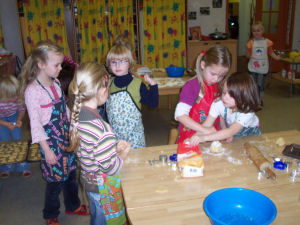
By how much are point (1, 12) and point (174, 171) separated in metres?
5.32

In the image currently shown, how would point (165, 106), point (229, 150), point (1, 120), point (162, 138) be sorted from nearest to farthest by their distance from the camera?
1. point (229, 150)
2. point (1, 120)
3. point (162, 138)
4. point (165, 106)

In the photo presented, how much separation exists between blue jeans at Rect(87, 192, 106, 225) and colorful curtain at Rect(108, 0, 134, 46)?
4.61 m

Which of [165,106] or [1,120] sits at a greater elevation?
[1,120]

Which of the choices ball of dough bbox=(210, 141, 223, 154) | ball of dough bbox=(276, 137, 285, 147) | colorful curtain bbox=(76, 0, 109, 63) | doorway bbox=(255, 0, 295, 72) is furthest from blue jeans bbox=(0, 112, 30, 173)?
doorway bbox=(255, 0, 295, 72)

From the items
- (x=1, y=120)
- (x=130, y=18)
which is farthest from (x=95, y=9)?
(x=1, y=120)

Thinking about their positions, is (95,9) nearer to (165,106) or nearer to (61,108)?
(165,106)

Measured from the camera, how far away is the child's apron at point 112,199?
1329mm

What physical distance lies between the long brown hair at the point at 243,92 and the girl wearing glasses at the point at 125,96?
49 centimetres

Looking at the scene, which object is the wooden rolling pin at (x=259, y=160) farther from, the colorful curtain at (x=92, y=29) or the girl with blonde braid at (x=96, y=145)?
the colorful curtain at (x=92, y=29)

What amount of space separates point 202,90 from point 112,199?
2.80ft

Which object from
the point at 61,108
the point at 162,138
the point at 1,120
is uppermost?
the point at 61,108

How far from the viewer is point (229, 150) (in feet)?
5.17

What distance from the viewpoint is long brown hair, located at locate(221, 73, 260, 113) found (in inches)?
61.6

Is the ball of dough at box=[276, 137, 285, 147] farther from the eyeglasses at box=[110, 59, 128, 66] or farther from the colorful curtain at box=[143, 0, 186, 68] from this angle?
the colorful curtain at box=[143, 0, 186, 68]
